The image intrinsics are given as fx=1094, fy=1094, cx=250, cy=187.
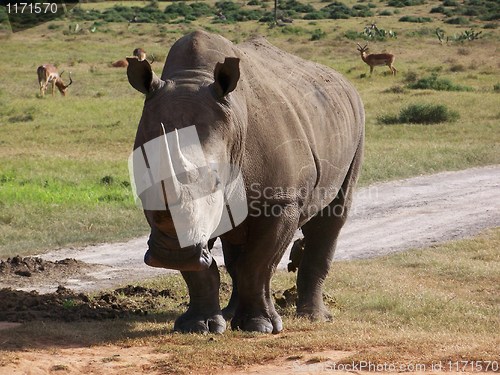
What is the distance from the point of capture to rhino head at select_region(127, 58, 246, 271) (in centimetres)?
602

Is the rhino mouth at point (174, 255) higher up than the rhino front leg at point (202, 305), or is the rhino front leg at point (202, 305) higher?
the rhino mouth at point (174, 255)

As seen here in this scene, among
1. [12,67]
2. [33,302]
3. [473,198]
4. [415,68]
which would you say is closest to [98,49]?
[12,67]

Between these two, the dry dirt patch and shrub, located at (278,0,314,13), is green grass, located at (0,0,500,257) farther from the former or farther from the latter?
shrub, located at (278,0,314,13)

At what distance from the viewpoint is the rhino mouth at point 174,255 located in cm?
618

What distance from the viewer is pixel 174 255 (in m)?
6.20

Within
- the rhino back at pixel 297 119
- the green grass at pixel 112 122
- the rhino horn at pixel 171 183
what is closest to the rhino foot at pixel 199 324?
the rhino back at pixel 297 119

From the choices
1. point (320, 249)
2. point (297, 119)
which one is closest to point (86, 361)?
point (297, 119)

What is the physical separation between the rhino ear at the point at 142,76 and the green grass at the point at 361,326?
5.43 ft

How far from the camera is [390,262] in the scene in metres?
11.8

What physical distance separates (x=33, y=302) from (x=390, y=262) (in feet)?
15.0

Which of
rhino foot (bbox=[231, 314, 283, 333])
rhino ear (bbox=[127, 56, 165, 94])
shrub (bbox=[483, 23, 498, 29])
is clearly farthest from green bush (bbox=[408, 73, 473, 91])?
A: shrub (bbox=[483, 23, 498, 29])

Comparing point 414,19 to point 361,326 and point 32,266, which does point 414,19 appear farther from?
point 361,326

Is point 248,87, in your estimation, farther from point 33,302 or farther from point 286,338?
point 33,302

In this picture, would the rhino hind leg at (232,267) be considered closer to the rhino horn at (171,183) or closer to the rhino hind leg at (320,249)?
the rhino hind leg at (320,249)
